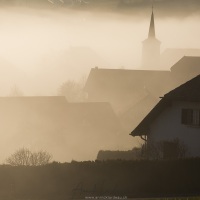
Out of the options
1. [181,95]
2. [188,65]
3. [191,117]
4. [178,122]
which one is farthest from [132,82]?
[191,117]

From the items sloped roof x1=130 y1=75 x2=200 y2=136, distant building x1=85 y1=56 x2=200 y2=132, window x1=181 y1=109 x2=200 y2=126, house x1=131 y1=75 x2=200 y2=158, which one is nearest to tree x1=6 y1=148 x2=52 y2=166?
house x1=131 y1=75 x2=200 y2=158

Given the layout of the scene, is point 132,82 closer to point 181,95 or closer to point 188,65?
point 188,65

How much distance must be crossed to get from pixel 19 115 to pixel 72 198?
41.6 meters

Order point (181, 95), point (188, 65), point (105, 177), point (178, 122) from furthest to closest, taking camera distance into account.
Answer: point (188, 65)
point (178, 122)
point (181, 95)
point (105, 177)

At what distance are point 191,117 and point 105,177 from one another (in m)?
7.35

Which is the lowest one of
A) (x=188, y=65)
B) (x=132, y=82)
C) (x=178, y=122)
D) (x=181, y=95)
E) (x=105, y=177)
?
(x=105, y=177)

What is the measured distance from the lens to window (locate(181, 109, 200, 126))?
93.9ft

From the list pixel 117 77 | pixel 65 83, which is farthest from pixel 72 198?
pixel 65 83

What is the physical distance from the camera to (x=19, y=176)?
25.0 metres

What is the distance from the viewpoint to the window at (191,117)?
28.6 m

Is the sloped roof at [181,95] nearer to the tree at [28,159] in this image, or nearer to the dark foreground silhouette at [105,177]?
the dark foreground silhouette at [105,177]

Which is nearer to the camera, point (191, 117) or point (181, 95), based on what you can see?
point (191, 117)

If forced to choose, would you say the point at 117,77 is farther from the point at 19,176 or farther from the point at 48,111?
the point at 19,176

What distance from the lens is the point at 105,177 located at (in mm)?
24781
